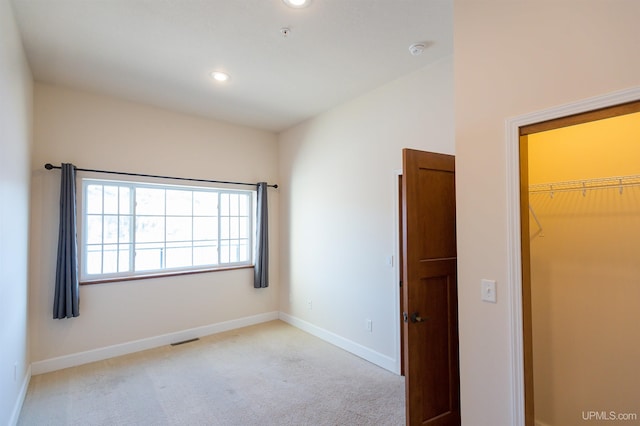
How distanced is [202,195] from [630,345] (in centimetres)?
458

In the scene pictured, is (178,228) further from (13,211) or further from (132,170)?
(13,211)

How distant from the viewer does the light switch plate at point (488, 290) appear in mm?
1726

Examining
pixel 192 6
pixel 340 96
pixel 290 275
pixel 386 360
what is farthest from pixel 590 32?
pixel 290 275

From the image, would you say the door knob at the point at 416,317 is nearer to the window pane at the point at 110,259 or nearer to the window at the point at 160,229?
the window at the point at 160,229

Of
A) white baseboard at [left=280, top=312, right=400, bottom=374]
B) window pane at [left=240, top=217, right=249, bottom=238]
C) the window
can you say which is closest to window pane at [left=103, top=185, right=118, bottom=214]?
the window

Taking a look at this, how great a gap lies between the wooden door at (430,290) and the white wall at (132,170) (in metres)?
3.21

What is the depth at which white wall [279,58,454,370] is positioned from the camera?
3107 mm

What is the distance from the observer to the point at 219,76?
3188 mm

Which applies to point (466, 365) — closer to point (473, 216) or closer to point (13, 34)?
point (473, 216)

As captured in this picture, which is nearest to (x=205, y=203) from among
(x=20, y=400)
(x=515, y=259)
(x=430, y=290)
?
(x=20, y=400)

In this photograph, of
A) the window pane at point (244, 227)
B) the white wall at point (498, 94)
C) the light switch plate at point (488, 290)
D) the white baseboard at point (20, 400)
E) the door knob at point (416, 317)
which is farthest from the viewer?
the window pane at point (244, 227)

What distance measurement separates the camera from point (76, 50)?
2.70 meters

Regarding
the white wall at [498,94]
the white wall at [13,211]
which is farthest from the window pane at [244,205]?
the white wall at [498,94]

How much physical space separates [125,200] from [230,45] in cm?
245
